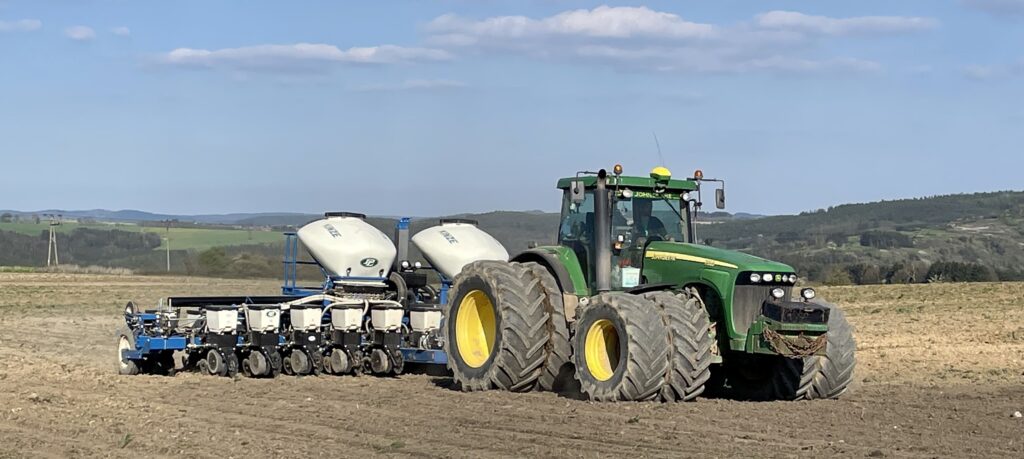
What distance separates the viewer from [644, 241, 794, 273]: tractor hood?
1302cm

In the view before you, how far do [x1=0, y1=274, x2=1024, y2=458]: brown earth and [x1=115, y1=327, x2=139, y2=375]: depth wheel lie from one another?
0.37 metres

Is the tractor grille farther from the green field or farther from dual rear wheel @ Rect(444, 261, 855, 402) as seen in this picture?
the green field

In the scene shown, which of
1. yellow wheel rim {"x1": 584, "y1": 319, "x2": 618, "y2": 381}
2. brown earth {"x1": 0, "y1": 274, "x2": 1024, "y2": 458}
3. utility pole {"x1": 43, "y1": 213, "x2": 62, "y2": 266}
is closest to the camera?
brown earth {"x1": 0, "y1": 274, "x2": 1024, "y2": 458}

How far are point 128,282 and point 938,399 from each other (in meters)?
38.8

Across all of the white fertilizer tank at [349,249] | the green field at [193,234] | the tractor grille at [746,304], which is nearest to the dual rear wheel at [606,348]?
the tractor grille at [746,304]

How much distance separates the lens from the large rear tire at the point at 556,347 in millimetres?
13812

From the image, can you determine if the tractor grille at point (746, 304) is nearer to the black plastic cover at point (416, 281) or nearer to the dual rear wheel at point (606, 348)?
the dual rear wheel at point (606, 348)

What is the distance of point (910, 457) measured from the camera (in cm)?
965

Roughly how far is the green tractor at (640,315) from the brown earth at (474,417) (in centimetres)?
36

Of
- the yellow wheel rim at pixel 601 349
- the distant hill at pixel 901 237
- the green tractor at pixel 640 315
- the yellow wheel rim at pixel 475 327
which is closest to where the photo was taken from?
the green tractor at pixel 640 315

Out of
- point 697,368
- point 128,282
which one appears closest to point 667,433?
point 697,368

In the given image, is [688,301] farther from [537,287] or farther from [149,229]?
[149,229]

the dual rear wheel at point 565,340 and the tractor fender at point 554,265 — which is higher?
the tractor fender at point 554,265

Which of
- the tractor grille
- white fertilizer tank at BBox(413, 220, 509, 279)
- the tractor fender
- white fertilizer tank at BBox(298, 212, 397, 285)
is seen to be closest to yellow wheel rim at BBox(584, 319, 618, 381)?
the tractor fender
